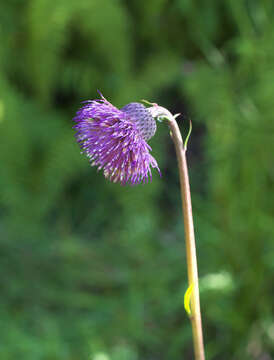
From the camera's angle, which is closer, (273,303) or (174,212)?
(273,303)

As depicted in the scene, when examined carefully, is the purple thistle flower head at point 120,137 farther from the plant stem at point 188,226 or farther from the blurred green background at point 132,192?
the blurred green background at point 132,192

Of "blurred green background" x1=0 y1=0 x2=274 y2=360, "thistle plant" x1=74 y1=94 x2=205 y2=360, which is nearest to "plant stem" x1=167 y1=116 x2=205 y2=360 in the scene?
"thistle plant" x1=74 y1=94 x2=205 y2=360

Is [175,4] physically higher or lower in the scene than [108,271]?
higher

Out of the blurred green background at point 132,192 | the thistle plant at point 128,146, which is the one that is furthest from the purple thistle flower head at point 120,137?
the blurred green background at point 132,192

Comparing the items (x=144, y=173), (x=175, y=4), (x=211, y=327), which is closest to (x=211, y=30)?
(x=175, y=4)

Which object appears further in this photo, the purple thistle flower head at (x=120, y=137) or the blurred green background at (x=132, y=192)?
the blurred green background at (x=132, y=192)

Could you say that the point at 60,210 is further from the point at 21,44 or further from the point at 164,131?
the point at 21,44

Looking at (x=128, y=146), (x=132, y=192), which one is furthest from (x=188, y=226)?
(x=132, y=192)

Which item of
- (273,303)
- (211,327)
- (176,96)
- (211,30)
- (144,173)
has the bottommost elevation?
(211,327)

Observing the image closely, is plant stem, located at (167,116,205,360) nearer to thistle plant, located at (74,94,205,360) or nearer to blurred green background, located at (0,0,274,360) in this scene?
thistle plant, located at (74,94,205,360)
